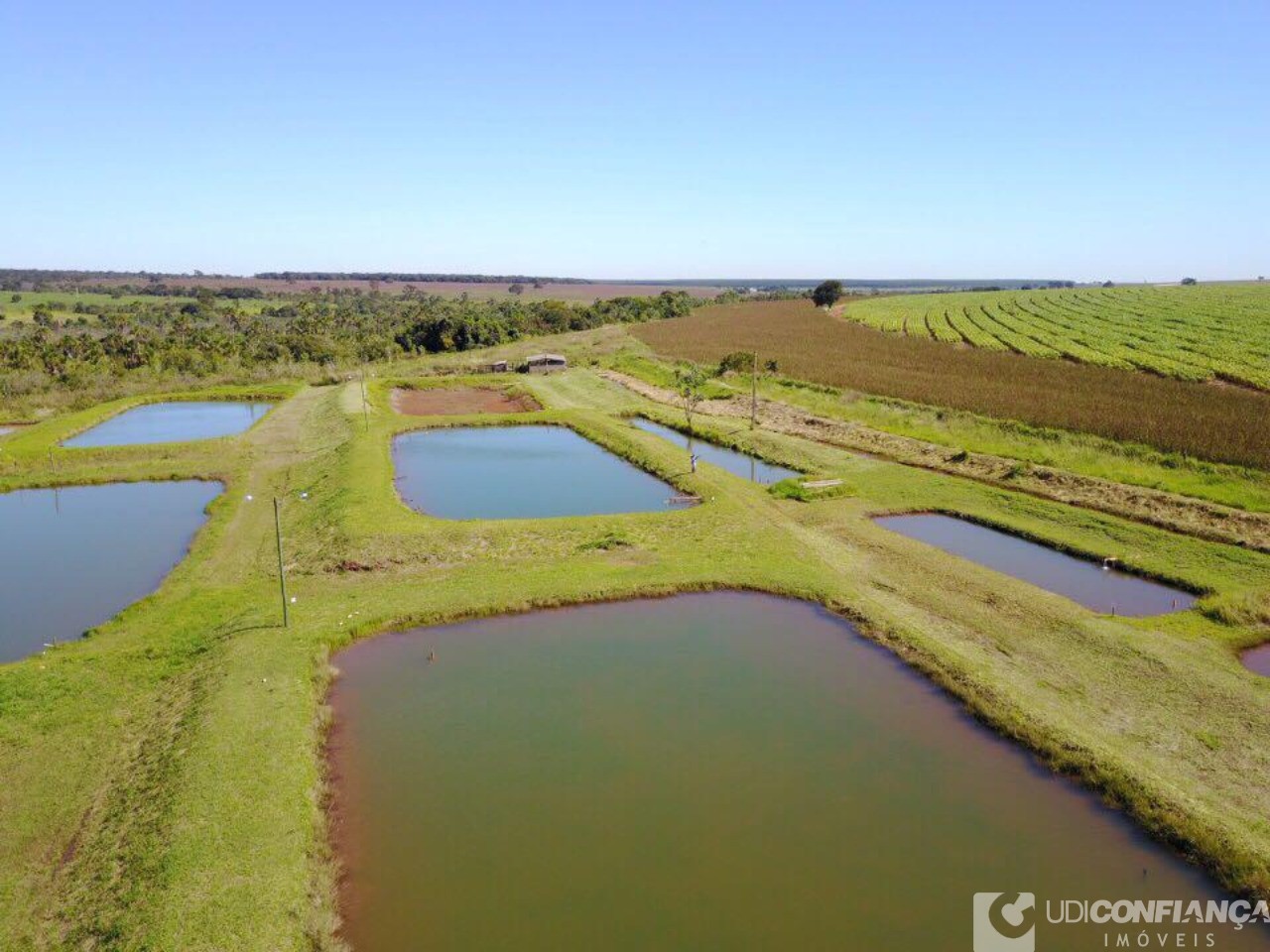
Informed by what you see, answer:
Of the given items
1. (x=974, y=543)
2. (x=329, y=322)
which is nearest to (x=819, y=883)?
(x=974, y=543)

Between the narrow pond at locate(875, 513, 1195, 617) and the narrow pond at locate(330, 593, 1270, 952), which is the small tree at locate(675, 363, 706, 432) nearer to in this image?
the narrow pond at locate(875, 513, 1195, 617)

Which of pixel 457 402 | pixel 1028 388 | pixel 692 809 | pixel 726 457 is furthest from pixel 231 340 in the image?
pixel 692 809

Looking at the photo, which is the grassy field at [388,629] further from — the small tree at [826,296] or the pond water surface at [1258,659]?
the small tree at [826,296]

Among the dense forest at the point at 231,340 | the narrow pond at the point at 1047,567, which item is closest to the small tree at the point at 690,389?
the narrow pond at the point at 1047,567

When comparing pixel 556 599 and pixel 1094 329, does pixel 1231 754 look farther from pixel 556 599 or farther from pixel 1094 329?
pixel 1094 329

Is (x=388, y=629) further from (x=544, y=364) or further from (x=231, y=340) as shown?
(x=231, y=340)

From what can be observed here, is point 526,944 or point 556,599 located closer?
point 526,944
